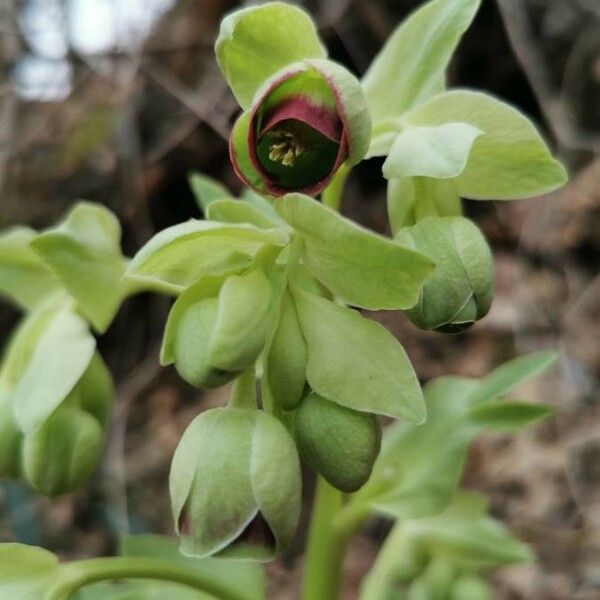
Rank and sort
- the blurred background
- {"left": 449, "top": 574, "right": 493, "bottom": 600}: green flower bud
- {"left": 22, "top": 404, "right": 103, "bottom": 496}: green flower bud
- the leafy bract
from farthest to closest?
the blurred background → {"left": 449, "top": 574, "right": 493, "bottom": 600}: green flower bud → the leafy bract → {"left": 22, "top": 404, "right": 103, "bottom": 496}: green flower bud

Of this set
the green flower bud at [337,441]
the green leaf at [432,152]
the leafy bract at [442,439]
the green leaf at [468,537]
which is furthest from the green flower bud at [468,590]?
the green leaf at [432,152]

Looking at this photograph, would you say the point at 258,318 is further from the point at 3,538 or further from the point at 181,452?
the point at 3,538

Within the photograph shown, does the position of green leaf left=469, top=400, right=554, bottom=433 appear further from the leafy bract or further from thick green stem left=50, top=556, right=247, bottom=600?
thick green stem left=50, top=556, right=247, bottom=600

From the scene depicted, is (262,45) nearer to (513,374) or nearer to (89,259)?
(89,259)

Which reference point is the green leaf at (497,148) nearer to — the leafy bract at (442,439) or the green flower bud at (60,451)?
the leafy bract at (442,439)

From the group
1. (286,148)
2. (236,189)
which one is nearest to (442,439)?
(286,148)

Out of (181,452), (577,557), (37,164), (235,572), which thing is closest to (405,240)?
(181,452)

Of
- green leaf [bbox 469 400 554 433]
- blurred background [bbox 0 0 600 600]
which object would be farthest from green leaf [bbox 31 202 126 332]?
blurred background [bbox 0 0 600 600]
